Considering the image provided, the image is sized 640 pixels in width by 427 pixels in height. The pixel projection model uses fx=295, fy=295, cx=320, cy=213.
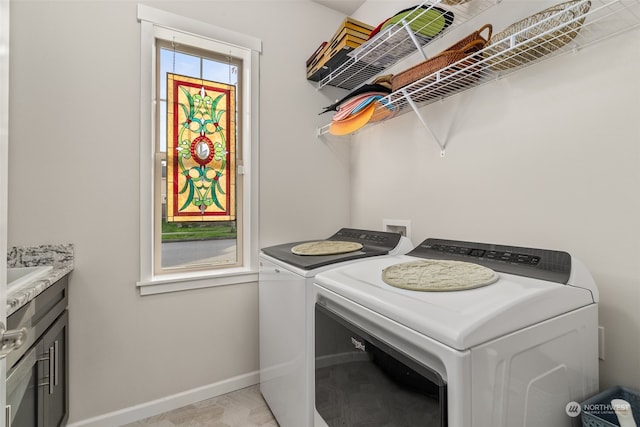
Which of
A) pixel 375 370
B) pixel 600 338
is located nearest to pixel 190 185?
pixel 375 370

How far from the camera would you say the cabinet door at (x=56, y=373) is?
1.23 metres

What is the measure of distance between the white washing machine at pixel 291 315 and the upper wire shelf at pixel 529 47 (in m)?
0.80

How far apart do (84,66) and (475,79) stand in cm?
198

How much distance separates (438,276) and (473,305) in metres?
0.25

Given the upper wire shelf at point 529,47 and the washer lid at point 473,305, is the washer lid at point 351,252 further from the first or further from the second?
the upper wire shelf at point 529,47

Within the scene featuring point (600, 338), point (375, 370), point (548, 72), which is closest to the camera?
point (375, 370)

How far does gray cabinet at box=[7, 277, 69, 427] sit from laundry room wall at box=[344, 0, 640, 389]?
5.94 feet

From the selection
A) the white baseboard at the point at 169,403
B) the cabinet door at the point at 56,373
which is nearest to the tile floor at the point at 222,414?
the white baseboard at the point at 169,403

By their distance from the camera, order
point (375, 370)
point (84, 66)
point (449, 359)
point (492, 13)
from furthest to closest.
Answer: point (84, 66), point (492, 13), point (375, 370), point (449, 359)

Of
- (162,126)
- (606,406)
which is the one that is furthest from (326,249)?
(162,126)

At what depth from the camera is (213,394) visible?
1867 mm

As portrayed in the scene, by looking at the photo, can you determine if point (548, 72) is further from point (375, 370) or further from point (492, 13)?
point (375, 370)

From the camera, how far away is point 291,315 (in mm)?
Result: 1424

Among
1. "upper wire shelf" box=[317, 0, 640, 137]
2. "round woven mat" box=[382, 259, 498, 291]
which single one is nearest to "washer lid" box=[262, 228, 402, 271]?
"round woven mat" box=[382, 259, 498, 291]
